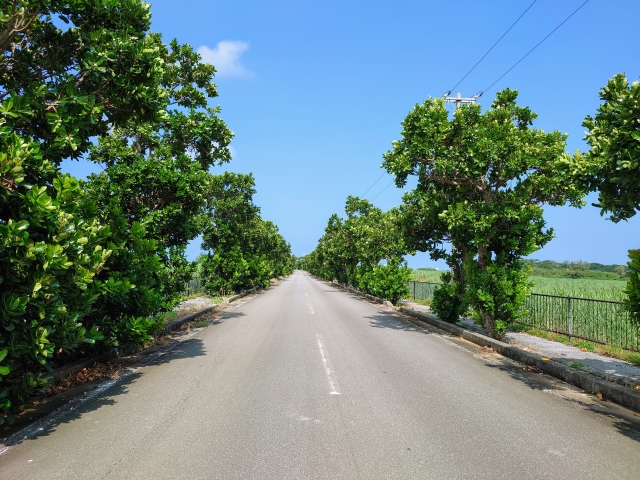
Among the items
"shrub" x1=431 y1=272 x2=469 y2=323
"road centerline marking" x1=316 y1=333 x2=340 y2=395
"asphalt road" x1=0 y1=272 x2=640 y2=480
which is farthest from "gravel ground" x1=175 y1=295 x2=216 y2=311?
"shrub" x1=431 y1=272 x2=469 y2=323

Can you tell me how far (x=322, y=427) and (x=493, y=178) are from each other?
29.6ft

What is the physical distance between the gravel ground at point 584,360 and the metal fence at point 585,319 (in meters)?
0.78

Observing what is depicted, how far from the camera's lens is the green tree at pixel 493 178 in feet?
35.3

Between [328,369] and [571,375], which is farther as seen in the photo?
[328,369]

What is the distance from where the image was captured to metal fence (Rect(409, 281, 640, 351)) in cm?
1046

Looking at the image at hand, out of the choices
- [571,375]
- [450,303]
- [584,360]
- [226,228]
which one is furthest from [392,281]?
[571,375]

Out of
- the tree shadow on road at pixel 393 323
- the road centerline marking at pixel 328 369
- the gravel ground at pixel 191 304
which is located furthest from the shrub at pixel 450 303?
the gravel ground at pixel 191 304

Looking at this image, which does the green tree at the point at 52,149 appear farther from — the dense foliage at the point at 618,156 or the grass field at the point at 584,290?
the grass field at the point at 584,290

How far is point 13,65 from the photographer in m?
6.25

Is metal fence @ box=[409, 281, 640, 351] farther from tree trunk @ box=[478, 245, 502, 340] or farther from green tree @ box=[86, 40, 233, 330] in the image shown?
green tree @ box=[86, 40, 233, 330]

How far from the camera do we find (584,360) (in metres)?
9.02

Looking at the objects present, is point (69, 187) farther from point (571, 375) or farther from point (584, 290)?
point (584, 290)

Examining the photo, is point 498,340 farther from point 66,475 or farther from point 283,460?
point 66,475

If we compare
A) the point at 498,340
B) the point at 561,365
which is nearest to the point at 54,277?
the point at 561,365
